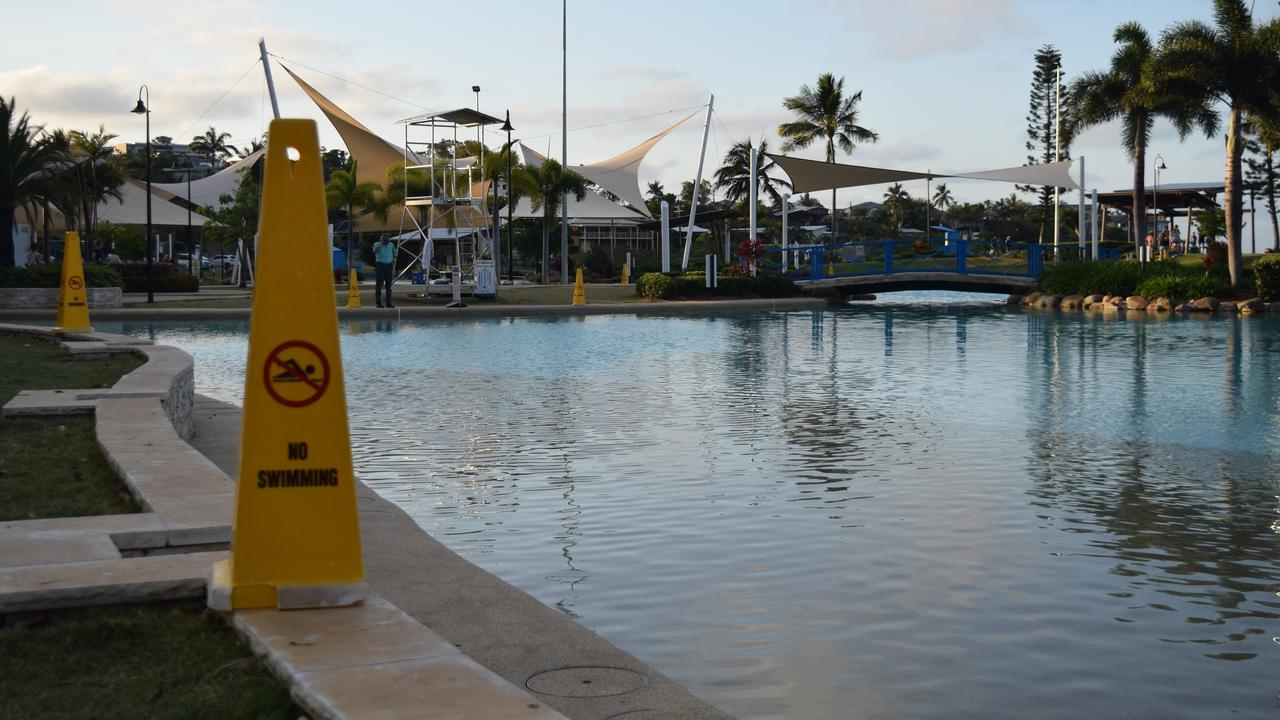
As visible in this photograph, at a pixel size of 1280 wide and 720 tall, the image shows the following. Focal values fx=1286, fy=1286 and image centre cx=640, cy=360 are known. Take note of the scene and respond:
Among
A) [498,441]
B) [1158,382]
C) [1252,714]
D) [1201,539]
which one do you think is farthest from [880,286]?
[1252,714]

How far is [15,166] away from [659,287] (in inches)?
690

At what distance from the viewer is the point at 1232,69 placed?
38281mm

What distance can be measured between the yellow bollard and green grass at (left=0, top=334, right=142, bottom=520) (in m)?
6.84

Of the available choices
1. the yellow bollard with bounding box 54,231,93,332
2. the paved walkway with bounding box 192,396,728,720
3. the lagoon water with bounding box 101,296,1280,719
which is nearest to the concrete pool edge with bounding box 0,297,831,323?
the yellow bollard with bounding box 54,231,93,332

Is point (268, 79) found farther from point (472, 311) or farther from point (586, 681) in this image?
point (586, 681)

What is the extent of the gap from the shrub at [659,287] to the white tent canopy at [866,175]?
18.1 ft

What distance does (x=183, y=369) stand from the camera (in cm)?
1157

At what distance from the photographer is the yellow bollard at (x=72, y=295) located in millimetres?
19047

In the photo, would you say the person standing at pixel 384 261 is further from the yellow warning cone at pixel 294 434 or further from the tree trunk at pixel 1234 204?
the yellow warning cone at pixel 294 434

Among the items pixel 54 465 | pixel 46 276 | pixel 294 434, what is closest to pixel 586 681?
pixel 294 434

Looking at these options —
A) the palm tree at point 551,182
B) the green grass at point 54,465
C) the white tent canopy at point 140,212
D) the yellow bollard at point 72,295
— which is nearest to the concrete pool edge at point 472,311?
the yellow bollard at point 72,295

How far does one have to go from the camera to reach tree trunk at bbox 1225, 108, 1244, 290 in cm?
3728

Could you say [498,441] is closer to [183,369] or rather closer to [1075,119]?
[183,369]

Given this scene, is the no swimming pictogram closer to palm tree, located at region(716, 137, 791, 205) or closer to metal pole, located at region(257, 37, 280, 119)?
metal pole, located at region(257, 37, 280, 119)
